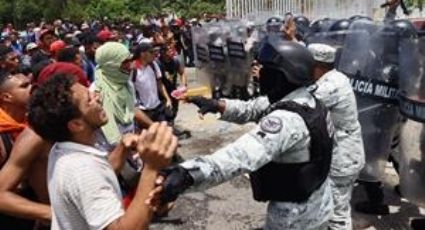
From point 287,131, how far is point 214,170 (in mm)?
405

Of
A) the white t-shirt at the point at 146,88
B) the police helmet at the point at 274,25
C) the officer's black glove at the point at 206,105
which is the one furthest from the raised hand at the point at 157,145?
the police helmet at the point at 274,25

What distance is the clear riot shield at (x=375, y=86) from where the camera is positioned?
516cm

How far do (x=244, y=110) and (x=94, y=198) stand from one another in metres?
1.73

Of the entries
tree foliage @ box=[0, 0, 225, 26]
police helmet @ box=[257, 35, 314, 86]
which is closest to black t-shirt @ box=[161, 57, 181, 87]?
police helmet @ box=[257, 35, 314, 86]

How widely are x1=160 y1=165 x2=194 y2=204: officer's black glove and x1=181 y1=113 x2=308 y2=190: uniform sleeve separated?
0.04 m

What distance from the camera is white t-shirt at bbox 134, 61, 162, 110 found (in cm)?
670

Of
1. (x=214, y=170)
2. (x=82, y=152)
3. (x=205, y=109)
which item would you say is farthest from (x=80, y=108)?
(x=205, y=109)

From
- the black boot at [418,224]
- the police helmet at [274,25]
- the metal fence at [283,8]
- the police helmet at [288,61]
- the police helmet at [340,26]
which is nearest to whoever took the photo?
the police helmet at [288,61]

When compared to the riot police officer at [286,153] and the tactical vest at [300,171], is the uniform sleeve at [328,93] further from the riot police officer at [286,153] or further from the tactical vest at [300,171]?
the tactical vest at [300,171]

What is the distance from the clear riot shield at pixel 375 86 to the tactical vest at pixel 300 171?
105 inches

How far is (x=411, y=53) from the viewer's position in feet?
15.3

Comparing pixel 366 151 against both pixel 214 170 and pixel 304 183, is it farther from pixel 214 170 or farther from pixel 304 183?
pixel 214 170

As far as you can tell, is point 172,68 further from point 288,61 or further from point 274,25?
point 288,61

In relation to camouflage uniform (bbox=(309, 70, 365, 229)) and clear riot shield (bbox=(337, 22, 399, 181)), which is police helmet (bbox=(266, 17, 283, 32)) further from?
camouflage uniform (bbox=(309, 70, 365, 229))
